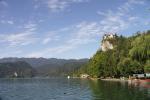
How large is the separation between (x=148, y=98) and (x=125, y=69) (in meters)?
112

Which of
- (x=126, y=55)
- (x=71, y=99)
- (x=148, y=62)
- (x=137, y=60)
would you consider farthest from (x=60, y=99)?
(x=126, y=55)

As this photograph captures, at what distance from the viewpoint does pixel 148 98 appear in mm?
Answer: 72062

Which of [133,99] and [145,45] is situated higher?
[145,45]

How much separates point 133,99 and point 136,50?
308 ft

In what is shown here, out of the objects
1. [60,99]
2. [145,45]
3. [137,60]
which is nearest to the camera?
[60,99]

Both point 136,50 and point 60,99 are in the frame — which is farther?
point 136,50

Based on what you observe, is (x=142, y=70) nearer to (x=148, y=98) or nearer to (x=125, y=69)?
(x=125, y=69)

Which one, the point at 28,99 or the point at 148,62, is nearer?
the point at 28,99

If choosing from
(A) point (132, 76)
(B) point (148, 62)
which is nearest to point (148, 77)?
(B) point (148, 62)

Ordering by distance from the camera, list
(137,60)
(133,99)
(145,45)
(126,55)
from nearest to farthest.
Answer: (133,99), (145,45), (137,60), (126,55)

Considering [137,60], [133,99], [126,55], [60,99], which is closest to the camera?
[133,99]

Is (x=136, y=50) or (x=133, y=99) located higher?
(x=136, y=50)

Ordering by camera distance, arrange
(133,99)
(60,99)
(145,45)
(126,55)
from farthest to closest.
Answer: (126,55)
(145,45)
(60,99)
(133,99)

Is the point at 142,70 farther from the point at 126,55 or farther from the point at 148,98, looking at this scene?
the point at 148,98
